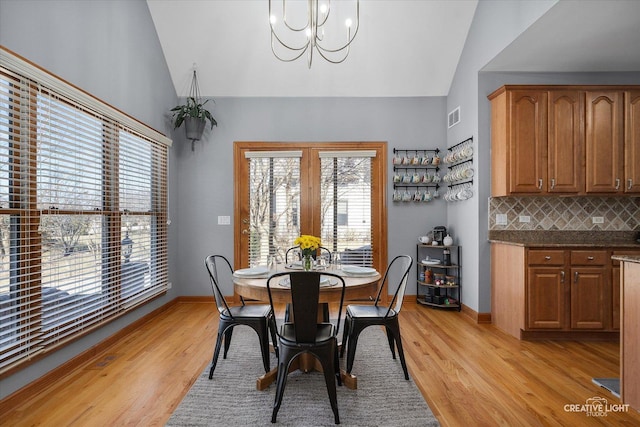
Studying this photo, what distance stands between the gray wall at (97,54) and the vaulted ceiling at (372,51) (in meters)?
0.45

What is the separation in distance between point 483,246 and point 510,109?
56.4 inches

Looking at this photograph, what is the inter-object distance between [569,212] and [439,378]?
2.58 meters

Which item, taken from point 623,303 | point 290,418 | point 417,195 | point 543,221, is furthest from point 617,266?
point 290,418

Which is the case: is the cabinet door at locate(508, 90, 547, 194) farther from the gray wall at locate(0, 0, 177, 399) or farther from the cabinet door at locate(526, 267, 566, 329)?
the gray wall at locate(0, 0, 177, 399)

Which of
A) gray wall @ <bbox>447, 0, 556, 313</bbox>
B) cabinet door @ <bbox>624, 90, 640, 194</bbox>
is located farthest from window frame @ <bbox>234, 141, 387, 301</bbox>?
cabinet door @ <bbox>624, 90, 640, 194</bbox>

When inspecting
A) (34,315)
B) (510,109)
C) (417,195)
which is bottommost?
(34,315)

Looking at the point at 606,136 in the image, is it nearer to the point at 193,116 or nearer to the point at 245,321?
the point at 245,321

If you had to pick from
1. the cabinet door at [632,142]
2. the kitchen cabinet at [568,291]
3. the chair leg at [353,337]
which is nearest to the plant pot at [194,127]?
the chair leg at [353,337]

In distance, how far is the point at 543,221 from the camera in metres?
3.77

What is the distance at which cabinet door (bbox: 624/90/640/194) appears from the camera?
3422 mm

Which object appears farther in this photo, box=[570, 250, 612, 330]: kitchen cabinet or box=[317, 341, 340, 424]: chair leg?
box=[570, 250, 612, 330]: kitchen cabinet

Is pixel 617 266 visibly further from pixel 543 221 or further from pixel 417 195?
pixel 417 195

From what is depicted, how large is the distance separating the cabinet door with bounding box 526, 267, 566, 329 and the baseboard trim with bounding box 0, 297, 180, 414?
3789 millimetres

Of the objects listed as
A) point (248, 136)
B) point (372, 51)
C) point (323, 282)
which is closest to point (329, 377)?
point (323, 282)
